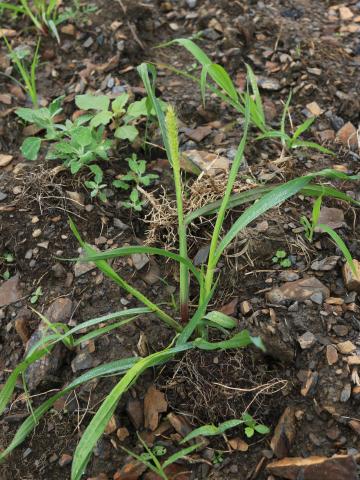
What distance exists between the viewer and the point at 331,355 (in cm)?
136

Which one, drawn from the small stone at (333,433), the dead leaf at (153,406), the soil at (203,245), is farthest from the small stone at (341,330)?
the dead leaf at (153,406)

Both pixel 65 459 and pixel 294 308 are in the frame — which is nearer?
pixel 65 459

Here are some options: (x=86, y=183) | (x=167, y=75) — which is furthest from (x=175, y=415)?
(x=167, y=75)

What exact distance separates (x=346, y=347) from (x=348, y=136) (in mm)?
885

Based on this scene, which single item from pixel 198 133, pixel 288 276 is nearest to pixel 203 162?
pixel 198 133

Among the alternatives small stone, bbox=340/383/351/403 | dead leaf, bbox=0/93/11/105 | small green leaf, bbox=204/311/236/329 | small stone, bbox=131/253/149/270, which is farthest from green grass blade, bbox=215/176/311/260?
dead leaf, bbox=0/93/11/105

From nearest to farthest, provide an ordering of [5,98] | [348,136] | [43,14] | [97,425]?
1. [97,425]
2. [348,136]
3. [5,98]
4. [43,14]

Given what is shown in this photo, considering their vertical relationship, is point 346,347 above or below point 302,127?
below

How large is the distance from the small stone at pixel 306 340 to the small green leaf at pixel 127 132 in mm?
865

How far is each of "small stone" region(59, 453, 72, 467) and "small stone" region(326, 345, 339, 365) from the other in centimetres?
70

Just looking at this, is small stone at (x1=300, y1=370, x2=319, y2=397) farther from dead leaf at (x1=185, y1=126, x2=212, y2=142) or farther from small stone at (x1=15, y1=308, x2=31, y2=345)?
dead leaf at (x1=185, y1=126, x2=212, y2=142)

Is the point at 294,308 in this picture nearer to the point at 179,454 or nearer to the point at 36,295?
the point at 179,454

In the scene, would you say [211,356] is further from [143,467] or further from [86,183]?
[86,183]

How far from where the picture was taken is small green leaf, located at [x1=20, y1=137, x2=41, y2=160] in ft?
5.77
